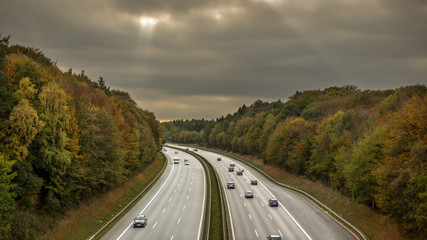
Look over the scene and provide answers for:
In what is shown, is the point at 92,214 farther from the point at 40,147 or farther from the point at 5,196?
the point at 5,196

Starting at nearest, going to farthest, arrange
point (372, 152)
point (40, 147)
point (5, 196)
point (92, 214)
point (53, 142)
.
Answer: point (5, 196)
point (40, 147)
point (53, 142)
point (372, 152)
point (92, 214)

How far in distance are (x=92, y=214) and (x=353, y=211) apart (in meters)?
30.2

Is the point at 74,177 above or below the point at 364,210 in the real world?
above

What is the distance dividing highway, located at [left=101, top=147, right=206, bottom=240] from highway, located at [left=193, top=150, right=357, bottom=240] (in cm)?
461

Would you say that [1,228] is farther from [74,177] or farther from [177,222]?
[177,222]

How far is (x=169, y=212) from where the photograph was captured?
45125mm

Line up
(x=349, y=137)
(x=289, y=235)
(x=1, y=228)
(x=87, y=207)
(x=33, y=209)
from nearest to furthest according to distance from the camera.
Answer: (x=1, y=228)
(x=33, y=209)
(x=289, y=235)
(x=87, y=207)
(x=349, y=137)

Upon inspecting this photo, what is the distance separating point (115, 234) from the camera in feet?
115

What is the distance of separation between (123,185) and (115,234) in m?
23.8

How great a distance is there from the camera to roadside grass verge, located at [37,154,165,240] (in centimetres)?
3259

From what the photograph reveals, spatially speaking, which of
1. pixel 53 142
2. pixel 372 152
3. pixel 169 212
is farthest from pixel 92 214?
pixel 372 152

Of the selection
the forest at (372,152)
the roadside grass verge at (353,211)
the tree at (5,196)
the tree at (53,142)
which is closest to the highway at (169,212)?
the tree at (53,142)

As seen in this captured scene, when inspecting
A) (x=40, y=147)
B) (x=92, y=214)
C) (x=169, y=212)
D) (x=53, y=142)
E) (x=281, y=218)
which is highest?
(x=53, y=142)

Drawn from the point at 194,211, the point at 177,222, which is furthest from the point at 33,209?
the point at 194,211
